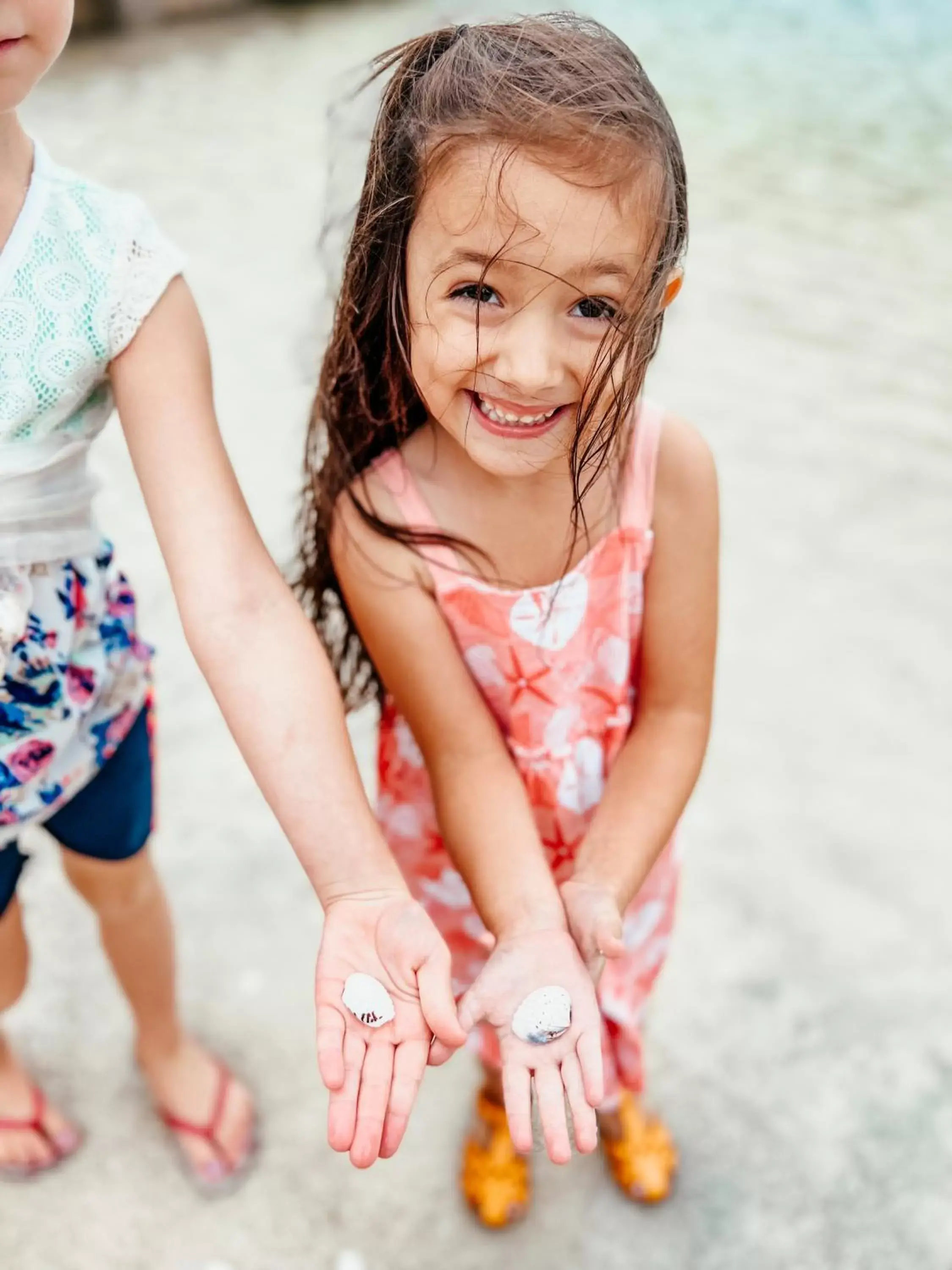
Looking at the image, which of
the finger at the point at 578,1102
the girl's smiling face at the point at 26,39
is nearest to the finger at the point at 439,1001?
the finger at the point at 578,1102

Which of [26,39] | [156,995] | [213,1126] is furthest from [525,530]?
[213,1126]

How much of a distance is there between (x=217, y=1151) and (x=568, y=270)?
4.04ft

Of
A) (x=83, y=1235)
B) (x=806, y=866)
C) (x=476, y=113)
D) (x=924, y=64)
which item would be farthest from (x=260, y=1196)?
(x=924, y=64)

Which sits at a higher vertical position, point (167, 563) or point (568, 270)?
point (568, 270)

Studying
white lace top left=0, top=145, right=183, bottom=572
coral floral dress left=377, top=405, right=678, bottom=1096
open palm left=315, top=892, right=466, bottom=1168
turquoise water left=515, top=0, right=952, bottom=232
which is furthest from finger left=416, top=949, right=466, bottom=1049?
turquoise water left=515, top=0, right=952, bottom=232

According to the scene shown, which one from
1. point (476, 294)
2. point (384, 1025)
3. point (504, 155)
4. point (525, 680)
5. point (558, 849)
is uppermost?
point (504, 155)

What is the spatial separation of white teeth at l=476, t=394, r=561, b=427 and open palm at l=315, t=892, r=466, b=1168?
0.43m

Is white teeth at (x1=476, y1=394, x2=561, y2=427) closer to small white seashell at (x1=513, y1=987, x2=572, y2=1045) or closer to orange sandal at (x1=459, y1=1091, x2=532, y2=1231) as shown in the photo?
small white seashell at (x1=513, y1=987, x2=572, y2=1045)

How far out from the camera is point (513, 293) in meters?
0.91

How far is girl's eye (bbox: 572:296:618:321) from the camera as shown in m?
0.93

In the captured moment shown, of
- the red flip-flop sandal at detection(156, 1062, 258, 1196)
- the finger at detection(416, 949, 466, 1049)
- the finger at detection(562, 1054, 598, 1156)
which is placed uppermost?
the finger at detection(416, 949, 466, 1049)

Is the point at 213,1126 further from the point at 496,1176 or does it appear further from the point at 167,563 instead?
the point at 167,563

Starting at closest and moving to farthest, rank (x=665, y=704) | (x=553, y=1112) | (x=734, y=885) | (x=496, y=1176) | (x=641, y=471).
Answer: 1. (x=553, y=1112)
2. (x=641, y=471)
3. (x=665, y=704)
4. (x=496, y=1176)
5. (x=734, y=885)

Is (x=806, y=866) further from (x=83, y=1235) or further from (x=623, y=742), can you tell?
(x=83, y=1235)
